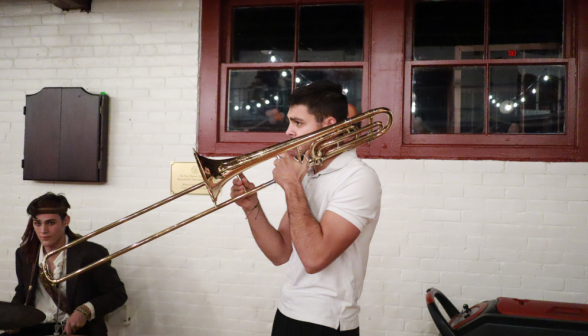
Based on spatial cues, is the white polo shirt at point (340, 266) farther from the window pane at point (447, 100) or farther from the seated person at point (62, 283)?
the seated person at point (62, 283)

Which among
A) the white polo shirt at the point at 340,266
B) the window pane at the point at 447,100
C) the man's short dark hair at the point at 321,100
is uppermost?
the window pane at the point at 447,100

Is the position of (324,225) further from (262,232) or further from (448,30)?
(448,30)

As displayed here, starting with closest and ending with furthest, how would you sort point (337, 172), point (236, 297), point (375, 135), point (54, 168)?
point (337, 172) < point (375, 135) < point (236, 297) < point (54, 168)

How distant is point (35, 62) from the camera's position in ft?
10.6

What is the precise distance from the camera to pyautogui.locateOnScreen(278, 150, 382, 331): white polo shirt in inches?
54.7

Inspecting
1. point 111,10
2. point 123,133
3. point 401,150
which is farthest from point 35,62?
point 401,150

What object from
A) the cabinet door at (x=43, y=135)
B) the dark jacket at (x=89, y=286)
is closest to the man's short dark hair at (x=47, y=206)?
the dark jacket at (x=89, y=286)

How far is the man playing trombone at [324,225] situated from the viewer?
1.36m

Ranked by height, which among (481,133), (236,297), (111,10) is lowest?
(236,297)

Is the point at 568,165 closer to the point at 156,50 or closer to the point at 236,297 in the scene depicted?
the point at 236,297

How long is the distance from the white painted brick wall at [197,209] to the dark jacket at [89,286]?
38cm

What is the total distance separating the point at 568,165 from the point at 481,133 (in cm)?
52

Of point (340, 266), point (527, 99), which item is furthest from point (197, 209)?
point (527, 99)

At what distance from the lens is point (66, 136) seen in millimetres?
3078
